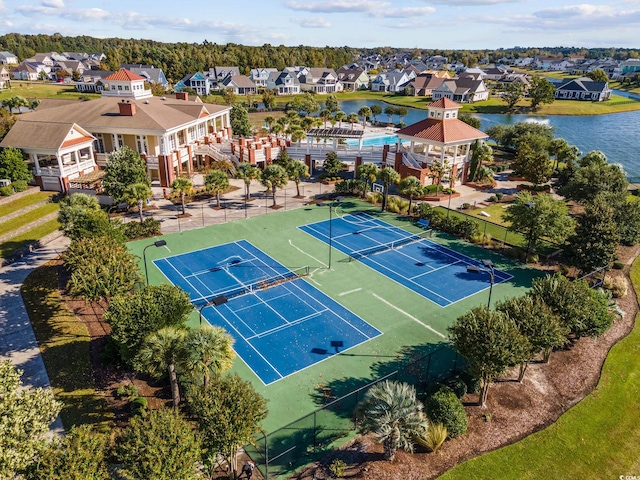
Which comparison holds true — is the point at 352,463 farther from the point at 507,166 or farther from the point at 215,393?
the point at 507,166

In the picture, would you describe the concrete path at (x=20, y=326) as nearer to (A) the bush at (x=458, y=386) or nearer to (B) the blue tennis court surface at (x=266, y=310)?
(B) the blue tennis court surface at (x=266, y=310)

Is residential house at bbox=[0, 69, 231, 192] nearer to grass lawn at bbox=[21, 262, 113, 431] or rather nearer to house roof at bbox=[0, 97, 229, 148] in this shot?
house roof at bbox=[0, 97, 229, 148]

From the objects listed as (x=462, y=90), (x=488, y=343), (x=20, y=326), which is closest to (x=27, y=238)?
(x=20, y=326)

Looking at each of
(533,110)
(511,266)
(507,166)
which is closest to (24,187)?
(511,266)

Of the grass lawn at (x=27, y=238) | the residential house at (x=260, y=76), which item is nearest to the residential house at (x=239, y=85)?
the residential house at (x=260, y=76)

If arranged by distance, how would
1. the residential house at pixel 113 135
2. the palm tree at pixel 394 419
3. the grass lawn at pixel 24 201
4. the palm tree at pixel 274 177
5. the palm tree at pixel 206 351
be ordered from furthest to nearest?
the residential house at pixel 113 135 < the palm tree at pixel 274 177 < the grass lawn at pixel 24 201 < the palm tree at pixel 206 351 < the palm tree at pixel 394 419

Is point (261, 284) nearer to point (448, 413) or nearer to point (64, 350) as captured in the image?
point (64, 350)
